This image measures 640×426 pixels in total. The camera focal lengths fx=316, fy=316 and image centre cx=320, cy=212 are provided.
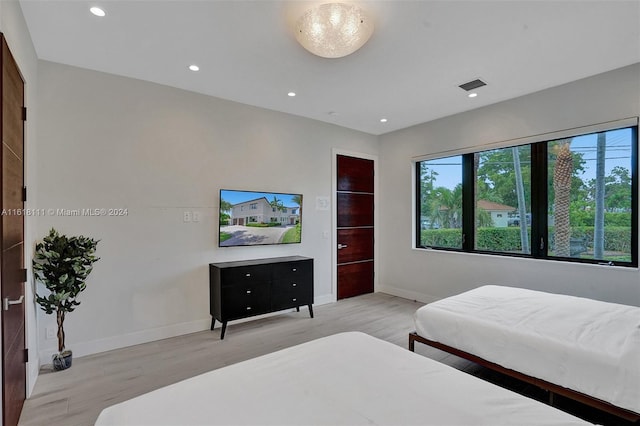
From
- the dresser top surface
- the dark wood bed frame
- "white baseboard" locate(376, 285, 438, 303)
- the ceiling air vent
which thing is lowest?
"white baseboard" locate(376, 285, 438, 303)

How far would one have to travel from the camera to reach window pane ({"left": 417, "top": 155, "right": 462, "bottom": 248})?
4711mm

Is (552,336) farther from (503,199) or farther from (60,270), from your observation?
(60,270)

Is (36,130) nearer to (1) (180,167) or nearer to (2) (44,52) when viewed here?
(2) (44,52)

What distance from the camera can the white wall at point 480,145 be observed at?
320 centimetres

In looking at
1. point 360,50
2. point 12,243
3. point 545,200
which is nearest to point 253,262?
point 12,243

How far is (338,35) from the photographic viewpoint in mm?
2250

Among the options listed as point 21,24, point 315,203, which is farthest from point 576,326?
point 21,24

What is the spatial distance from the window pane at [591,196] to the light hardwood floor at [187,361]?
192cm

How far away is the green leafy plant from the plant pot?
8.5 inches

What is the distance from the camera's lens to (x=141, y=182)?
11.1 feet

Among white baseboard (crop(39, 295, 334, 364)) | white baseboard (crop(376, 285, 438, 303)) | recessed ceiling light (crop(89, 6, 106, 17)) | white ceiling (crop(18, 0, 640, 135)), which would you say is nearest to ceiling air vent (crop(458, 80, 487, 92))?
white ceiling (crop(18, 0, 640, 135))

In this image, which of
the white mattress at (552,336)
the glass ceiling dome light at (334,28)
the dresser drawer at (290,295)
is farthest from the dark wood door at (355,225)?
the glass ceiling dome light at (334,28)

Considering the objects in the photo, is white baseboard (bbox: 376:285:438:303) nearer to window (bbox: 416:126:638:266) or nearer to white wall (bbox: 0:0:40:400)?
window (bbox: 416:126:638:266)

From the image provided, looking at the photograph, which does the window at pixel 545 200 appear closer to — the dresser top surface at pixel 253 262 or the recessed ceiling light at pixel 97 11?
the dresser top surface at pixel 253 262
